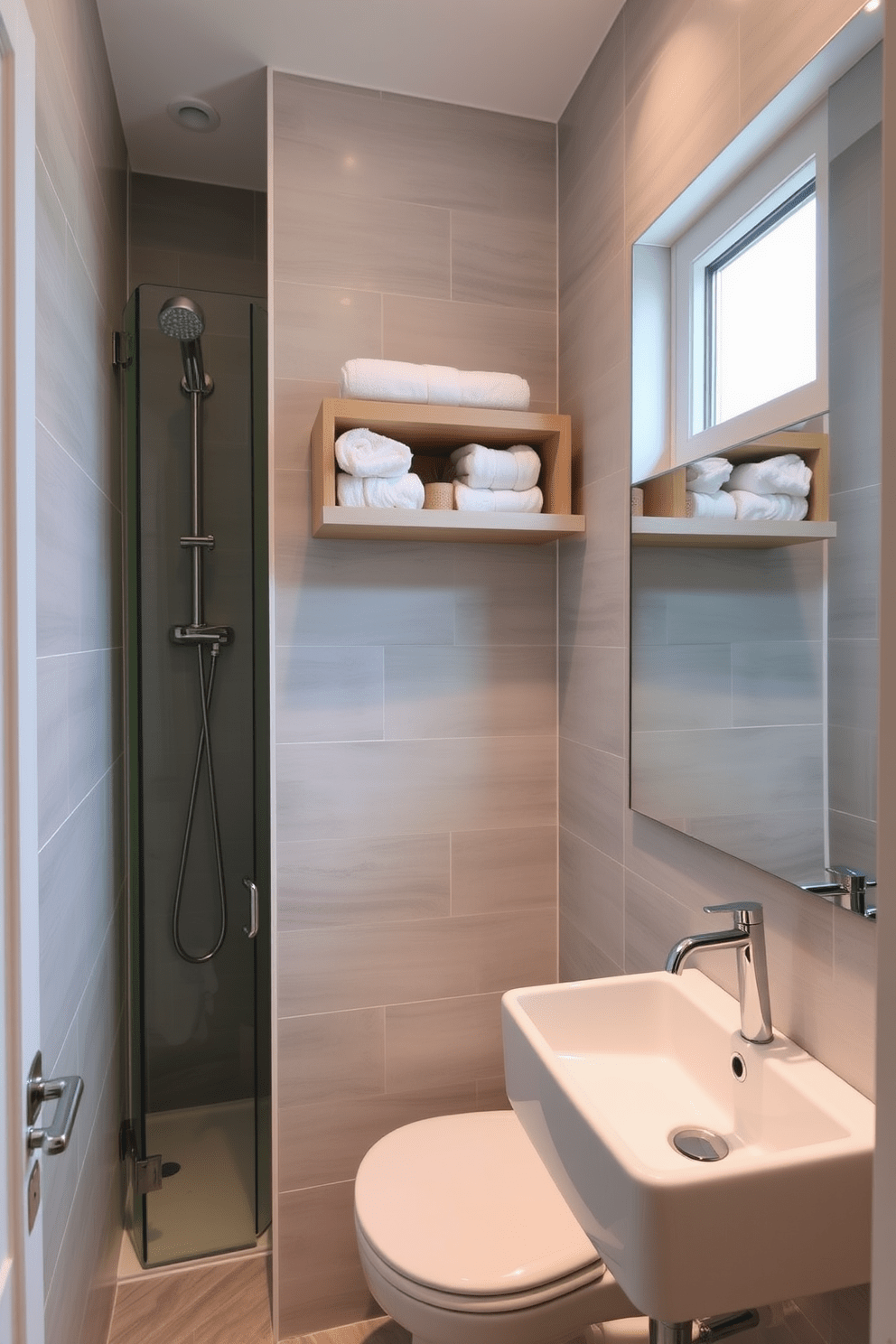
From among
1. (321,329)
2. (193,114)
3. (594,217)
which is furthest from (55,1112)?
(193,114)

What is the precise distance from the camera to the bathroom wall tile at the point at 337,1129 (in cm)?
187

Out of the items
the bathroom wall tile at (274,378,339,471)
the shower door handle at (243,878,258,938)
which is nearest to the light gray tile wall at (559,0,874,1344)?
the bathroom wall tile at (274,378,339,471)

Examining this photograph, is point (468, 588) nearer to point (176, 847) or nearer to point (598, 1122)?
point (176, 847)

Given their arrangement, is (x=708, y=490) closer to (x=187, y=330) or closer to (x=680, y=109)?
(x=680, y=109)

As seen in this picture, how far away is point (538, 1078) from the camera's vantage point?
47.6 inches

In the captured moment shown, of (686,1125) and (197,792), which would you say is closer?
(686,1125)

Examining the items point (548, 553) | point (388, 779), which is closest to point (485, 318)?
point (548, 553)

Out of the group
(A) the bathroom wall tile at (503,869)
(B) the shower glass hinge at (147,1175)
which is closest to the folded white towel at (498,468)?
(A) the bathroom wall tile at (503,869)

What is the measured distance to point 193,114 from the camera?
201 centimetres

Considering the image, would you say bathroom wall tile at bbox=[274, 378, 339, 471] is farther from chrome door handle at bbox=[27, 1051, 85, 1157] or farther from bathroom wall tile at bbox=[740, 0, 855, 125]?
chrome door handle at bbox=[27, 1051, 85, 1157]

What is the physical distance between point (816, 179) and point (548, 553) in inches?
39.1

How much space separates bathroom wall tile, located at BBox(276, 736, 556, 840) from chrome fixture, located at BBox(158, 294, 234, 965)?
0.28 meters

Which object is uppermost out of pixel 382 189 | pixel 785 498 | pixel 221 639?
pixel 382 189

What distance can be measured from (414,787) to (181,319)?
3.71ft
